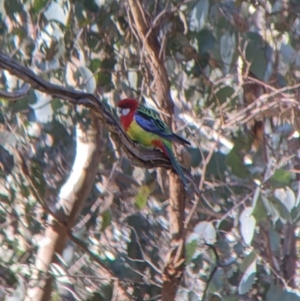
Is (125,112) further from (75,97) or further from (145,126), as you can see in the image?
(75,97)

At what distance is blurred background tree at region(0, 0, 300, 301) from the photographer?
3926 millimetres

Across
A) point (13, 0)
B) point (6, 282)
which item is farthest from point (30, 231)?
point (13, 0)

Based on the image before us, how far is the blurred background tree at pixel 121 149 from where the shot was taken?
393cm

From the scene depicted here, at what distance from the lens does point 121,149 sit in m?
3.82

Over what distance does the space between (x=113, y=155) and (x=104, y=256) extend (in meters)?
0.67

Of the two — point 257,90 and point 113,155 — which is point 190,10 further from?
point 113,155

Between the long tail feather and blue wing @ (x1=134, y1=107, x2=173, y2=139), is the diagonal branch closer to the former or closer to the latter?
the long tail feather

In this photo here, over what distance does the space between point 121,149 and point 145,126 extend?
0.28m

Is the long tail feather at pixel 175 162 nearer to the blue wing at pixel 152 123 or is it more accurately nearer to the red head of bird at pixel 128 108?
the blue wing at pixel 152 123

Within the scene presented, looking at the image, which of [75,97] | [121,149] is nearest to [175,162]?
[121,149]

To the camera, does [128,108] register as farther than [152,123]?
Yes

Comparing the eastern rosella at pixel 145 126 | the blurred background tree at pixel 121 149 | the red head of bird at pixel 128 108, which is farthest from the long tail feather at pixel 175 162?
the red head of bird at pixel 128 108

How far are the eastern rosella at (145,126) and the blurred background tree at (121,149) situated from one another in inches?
3.8

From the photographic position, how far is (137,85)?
4508 mm
